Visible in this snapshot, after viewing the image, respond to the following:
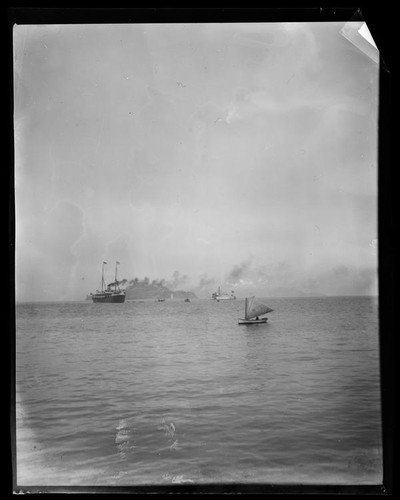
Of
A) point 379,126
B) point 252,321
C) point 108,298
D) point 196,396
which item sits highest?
point 379,126

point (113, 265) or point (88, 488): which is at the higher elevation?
point (113, 265)

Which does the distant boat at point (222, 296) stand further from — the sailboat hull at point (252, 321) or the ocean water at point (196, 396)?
the sailboat hull at point (252, 321)

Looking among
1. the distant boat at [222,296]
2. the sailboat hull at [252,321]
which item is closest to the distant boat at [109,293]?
the distant boat at [222,296]

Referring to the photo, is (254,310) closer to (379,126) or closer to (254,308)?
(254,308)

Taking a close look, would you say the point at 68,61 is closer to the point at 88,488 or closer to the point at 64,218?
the point at 64,218

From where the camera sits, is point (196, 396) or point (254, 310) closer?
point (196, 396)

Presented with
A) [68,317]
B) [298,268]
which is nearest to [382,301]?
[298,268]

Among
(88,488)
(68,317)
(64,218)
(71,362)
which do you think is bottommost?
(88,488)

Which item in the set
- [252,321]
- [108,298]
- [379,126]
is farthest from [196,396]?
[379,126]

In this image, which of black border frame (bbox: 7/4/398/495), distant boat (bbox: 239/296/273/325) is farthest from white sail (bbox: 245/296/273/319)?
black border frame (bbox: 7/4/398/495)
